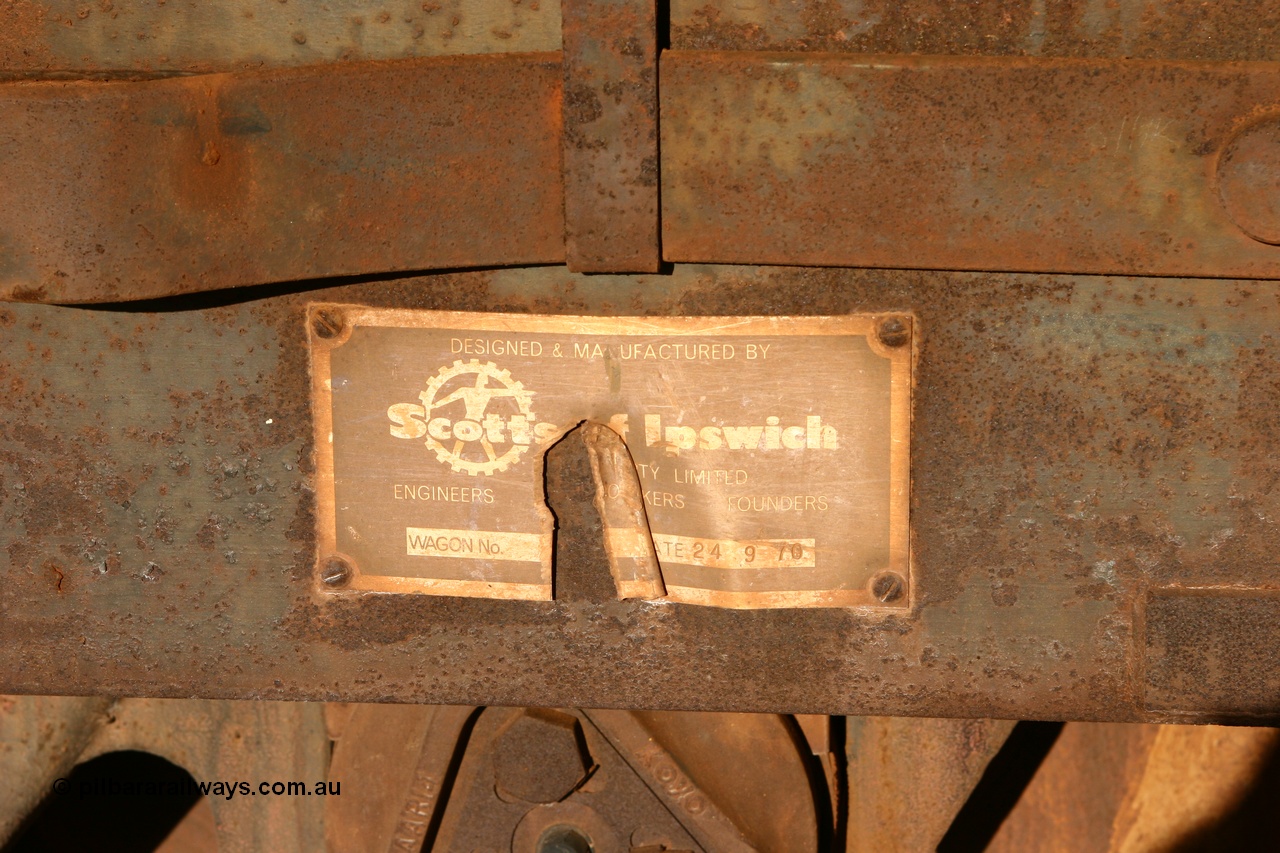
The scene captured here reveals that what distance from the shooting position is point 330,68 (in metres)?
1.01

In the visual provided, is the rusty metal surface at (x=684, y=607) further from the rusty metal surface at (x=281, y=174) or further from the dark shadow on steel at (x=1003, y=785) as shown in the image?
the dark shadow on steel at (x=1003, y=785)

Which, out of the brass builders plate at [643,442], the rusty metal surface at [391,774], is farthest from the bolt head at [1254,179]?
the rusty metal surface at [391,774]

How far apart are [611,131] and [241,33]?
0.38 m

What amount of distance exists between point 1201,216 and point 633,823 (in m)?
1.03

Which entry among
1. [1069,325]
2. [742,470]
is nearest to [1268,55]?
[1069,325]

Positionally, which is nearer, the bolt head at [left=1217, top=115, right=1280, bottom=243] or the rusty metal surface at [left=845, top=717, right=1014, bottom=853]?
the bolt head at [left=1217, top=115, right=1280, bottom=243]

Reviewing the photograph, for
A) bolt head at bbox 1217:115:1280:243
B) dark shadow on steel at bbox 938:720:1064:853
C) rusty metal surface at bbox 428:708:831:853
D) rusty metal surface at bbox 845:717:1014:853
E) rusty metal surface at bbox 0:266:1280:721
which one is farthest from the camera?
dark shadow on steel at bbox 938:720:1064:853

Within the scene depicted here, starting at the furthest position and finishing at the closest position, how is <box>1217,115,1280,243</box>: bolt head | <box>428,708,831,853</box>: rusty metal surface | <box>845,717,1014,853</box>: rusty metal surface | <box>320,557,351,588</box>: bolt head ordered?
<box>845,717,1014,853</box>: rusty metal surface
<box>428,708,831,853</box>: rusty metal surface
<box>320,557,351,588</box>: bolt head
<box>1217,115,1280,243</box>: bolt head

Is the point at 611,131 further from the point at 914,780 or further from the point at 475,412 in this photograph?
the point at 914,780

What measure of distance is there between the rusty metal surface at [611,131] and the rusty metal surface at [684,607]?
66 millimetres

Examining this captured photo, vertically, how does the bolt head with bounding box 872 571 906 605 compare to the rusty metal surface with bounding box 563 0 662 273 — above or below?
below

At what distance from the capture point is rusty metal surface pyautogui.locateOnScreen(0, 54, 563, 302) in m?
1.01

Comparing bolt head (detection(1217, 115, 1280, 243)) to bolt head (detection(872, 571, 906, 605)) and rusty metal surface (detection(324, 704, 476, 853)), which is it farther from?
rusty metal surface (detection(324, 704, 476, 853))

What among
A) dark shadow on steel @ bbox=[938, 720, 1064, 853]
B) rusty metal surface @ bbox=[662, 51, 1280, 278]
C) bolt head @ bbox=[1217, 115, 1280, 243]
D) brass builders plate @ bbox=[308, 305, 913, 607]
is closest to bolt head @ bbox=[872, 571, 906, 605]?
brass builders plate @ bbox=[308, 305, 913, 607]
